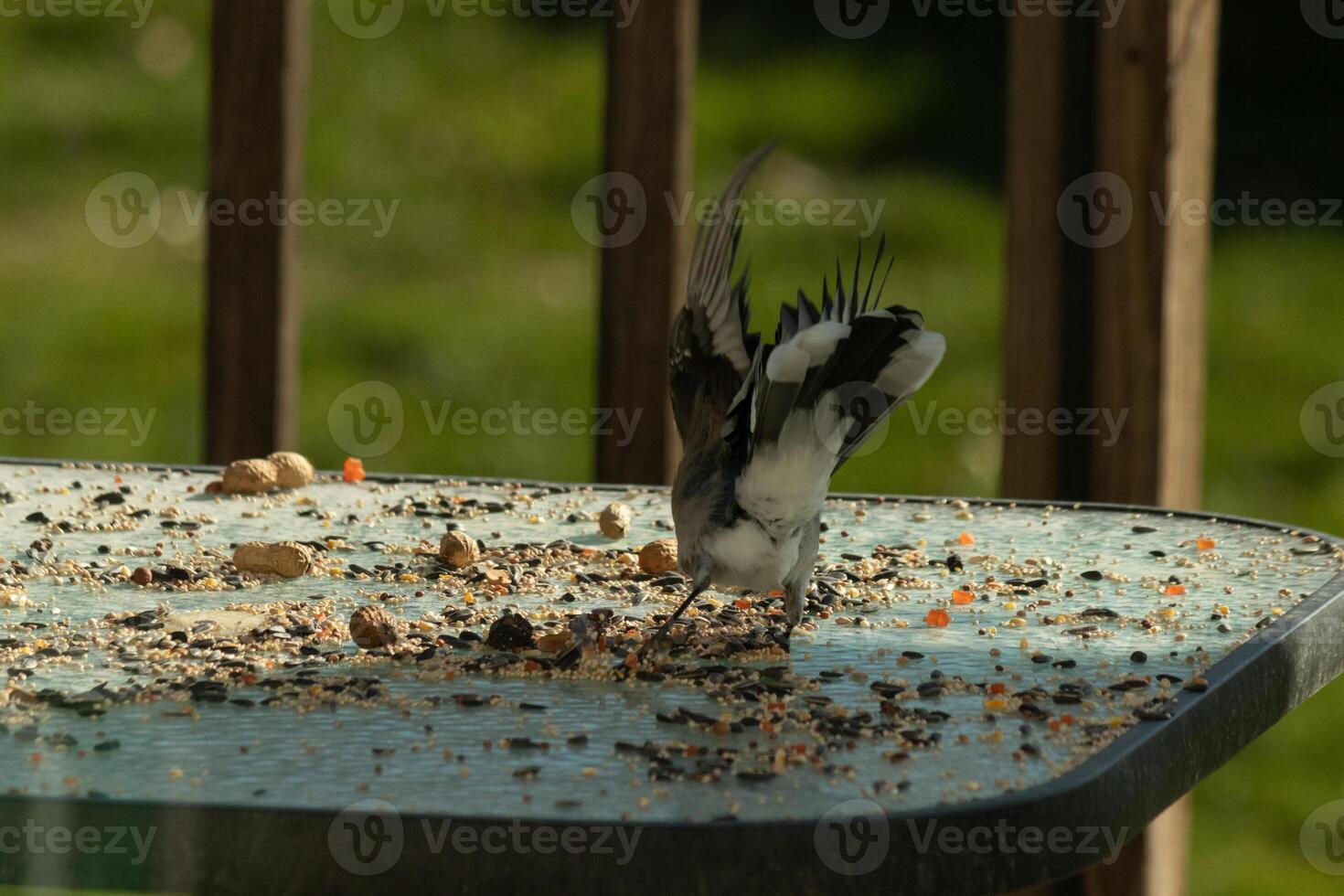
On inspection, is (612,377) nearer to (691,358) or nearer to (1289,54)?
(691,358)

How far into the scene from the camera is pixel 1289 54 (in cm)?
639

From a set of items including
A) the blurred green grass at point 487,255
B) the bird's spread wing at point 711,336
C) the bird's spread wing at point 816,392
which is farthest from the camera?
the blurred green grass at point 487,255

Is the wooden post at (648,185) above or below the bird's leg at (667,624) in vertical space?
above

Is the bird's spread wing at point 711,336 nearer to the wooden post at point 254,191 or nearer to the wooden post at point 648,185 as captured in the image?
the wooden post at point 648,185

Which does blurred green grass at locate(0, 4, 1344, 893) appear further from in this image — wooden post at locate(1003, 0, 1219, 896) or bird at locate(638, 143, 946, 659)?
bird at locate(638, 143, 946, 659)

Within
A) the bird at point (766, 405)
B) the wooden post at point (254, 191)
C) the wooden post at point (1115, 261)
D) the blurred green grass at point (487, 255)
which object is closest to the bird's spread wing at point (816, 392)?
the bird at point (766, 405)

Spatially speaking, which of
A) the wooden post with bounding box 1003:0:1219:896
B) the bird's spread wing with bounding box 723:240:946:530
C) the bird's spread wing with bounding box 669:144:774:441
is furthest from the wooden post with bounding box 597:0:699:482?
the bird's spread wing with bounding box 723:240:946:530

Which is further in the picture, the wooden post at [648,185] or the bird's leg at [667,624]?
the wooden post at [648,185]

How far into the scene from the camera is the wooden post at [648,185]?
2777 mm

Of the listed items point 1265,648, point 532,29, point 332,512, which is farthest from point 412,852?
point 532,29

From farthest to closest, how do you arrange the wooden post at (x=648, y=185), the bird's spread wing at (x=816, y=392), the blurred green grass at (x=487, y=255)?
the blurred green grass at (x=487, y=255), the wooden post at (x=648, y=185), the bird's spread wing at (x=816, y=392)

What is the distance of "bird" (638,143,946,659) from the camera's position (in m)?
1.60

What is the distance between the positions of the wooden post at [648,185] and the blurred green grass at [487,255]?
77.7 inches

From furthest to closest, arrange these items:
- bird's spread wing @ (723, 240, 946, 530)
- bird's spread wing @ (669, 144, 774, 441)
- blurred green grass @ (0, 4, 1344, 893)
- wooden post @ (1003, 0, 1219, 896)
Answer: blurred green grass @ (0, 4, 1344, 893)
wooden post @ (1003, 0, 1219, 896)
bird's spread wing @ (669, 144, 774, 441)
bird's spread wing @ (723, 240, 946, 530)
